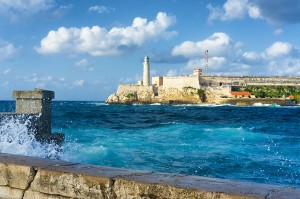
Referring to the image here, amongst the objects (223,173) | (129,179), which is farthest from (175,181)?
(223,173)

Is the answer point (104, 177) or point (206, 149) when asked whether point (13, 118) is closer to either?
point (104, 177)

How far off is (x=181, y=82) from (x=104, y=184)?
10760 centimetres

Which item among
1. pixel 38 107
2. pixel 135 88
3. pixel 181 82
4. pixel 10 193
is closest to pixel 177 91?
pixel 181 82

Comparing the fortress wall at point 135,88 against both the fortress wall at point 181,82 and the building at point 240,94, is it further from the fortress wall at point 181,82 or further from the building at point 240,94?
the building at point 240,94

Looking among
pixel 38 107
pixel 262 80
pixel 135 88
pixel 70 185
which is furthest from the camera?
pixel 262 80

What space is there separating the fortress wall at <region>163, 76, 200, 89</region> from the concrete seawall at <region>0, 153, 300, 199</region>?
105 metres

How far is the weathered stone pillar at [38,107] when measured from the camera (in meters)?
9.27

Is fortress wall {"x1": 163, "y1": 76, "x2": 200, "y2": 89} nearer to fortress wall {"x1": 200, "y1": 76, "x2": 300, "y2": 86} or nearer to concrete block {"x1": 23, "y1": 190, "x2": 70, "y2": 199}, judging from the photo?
fortress wall {"x1": 200, "y1": 76, "x2": 300, "y2": 86}

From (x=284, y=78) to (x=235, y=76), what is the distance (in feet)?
55.5

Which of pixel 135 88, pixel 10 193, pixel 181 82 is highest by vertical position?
pixel 181 82

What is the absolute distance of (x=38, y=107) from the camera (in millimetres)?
9305

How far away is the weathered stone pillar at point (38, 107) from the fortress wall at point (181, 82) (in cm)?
9978

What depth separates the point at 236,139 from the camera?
757 inches

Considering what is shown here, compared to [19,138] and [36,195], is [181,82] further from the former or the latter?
[36,195]
